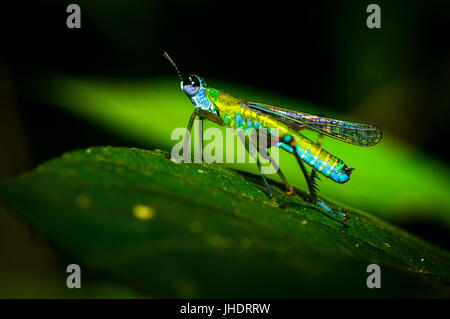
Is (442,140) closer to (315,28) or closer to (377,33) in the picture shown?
(377,33)

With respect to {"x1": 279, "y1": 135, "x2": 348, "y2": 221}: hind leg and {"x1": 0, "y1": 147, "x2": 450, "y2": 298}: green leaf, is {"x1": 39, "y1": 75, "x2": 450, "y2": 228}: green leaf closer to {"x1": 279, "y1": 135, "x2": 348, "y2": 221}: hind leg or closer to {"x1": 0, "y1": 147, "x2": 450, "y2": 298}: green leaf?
{"x1": 279, "y1": 135, "x2": 348, "y2": 221}: hind leg

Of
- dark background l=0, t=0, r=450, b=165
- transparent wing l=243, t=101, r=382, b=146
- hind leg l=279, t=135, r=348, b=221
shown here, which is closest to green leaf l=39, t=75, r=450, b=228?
hind leg l=279, t=135, r=348, b=221

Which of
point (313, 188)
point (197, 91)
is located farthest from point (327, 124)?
point (197, 91)

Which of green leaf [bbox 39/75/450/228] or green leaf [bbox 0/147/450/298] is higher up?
green leaf [bbox 39/75/450/228]

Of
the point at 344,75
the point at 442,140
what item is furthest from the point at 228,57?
the point at 442,140

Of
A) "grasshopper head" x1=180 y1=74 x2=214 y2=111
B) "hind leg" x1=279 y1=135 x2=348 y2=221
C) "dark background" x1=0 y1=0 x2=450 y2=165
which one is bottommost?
"hind leg" x1=279 y1=135 x2=348 y2=221

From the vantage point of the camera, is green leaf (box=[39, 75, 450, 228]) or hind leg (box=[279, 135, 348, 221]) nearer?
hind leg (box=[279, 135, 348, 221])

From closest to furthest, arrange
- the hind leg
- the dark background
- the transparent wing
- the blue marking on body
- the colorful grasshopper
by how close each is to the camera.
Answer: the hind leg < the blue marking on body < the colorful grasshopper < the transparent wing < the dark background
